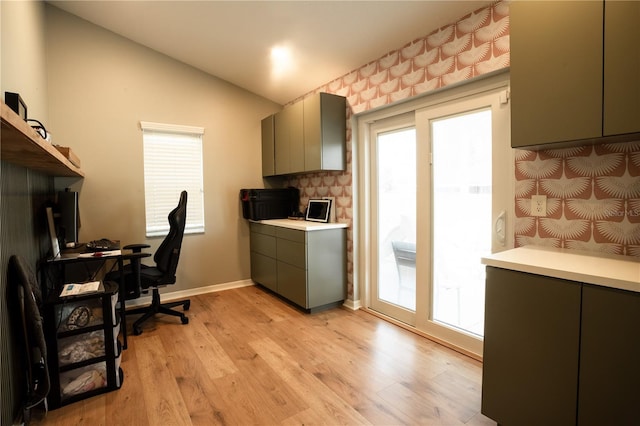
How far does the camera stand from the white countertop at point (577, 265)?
1188 mm

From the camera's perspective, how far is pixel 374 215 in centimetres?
323

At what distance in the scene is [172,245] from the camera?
115 inches

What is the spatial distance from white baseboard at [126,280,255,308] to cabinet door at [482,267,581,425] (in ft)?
10.6

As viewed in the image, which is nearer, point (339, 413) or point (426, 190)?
point (339, 413)

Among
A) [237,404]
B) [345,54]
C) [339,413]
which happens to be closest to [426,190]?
[345,54]

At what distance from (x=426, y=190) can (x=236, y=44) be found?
7.58ft

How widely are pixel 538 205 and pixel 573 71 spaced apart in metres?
0.80

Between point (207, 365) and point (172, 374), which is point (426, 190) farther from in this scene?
point (172, 374)

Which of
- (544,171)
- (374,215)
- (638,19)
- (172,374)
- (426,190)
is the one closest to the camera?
(638,19)

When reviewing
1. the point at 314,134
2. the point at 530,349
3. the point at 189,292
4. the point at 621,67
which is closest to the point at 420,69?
the point at 314,134

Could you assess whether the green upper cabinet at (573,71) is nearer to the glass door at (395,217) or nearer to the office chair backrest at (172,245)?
the glass door at (395,217)

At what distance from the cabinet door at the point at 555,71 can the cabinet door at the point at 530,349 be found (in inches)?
28.7

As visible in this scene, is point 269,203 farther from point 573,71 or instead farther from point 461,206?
point 573,71

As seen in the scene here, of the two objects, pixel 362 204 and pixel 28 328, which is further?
pixel 362 204
